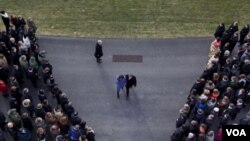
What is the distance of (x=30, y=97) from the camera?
760 inches

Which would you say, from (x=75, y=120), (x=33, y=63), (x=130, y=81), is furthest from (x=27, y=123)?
(x=130, y=81)

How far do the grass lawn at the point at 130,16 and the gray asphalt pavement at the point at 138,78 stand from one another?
806 mm

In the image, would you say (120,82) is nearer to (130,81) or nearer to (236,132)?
(130,81)

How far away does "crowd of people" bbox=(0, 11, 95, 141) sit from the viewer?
59.9 ft

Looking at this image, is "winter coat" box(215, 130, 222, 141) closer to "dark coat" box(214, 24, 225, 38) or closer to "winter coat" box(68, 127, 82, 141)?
"winter coat" box(68, 127, 82, 141)

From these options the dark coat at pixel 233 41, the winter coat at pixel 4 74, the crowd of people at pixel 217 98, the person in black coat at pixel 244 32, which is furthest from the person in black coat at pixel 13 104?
the person in black coat at pixel 244 32

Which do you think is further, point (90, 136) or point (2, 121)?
point (2, 121)

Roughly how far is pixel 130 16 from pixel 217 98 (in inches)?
339

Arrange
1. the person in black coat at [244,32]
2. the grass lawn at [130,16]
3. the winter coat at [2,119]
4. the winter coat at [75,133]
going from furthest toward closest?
the grass lawn at [130,16]
the person in black coat at [244,32]
the winter coat at [2,119]
the winter coat at [75,133]

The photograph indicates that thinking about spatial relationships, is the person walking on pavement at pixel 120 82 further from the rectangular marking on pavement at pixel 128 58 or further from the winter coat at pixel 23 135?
the winter coat at pixel 23 135

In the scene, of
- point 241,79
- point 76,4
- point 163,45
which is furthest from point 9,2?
point 241,79

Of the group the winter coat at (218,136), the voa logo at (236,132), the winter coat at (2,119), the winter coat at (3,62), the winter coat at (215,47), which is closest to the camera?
the voa logo at (236,132)

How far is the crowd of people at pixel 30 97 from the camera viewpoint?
18.3 metres

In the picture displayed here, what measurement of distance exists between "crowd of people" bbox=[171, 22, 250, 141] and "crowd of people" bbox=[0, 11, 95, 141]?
12.5 feet
